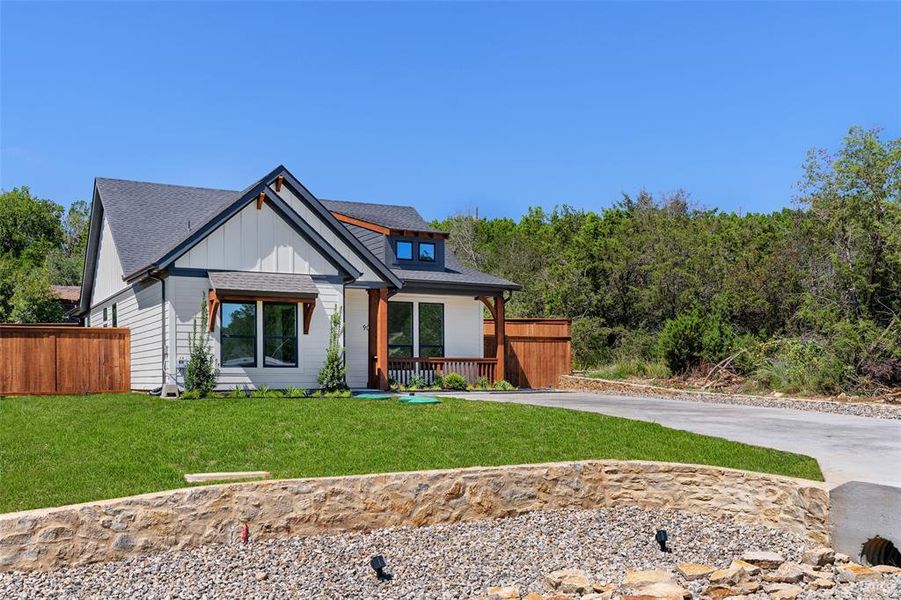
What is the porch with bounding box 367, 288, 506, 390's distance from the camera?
19.4m

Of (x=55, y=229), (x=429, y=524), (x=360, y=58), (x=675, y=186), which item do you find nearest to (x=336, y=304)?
(x=360, y=58)

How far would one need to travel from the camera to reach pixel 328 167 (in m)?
22.4

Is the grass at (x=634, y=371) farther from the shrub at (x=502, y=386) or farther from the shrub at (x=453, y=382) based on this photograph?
the shrub at (x=453, y=382)

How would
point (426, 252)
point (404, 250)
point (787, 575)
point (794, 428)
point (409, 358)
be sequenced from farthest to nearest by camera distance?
point (426, 252) → point (404, 250) → point (409, 358) → point (794, 428) → point (787, 575)

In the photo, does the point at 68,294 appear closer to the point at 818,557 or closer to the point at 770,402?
the point at 770,402

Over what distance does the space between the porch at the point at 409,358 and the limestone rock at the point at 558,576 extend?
470 inches

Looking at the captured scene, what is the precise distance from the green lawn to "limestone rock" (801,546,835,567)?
4.38 feet

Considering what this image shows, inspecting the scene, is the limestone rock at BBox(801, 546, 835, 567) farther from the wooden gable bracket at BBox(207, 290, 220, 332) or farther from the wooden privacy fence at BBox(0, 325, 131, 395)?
the wooden privacy fence at BBox(0, 325, 131, 395)

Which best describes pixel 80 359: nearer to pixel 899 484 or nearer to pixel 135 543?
pixel 135 543

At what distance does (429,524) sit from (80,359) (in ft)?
39.1

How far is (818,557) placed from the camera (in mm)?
7816

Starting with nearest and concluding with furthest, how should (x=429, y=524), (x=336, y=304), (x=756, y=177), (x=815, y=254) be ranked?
(x=429, y=524)
(x=336, y=304)
(x=756, y=177)
(x=815, y=254)

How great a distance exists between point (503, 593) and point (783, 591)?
258 cm

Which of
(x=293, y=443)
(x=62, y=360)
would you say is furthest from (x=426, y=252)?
(x=293, y=443)
